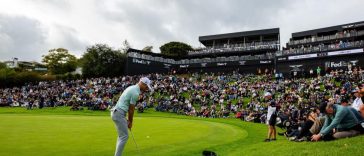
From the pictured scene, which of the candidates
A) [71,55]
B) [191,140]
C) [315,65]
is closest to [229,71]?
[315,65]

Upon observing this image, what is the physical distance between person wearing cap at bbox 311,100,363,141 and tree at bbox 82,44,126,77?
68.1 meters

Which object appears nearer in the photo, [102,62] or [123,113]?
[123,113]

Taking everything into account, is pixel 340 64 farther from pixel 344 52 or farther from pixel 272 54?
pixel 272 54

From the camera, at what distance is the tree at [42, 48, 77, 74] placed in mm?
107562

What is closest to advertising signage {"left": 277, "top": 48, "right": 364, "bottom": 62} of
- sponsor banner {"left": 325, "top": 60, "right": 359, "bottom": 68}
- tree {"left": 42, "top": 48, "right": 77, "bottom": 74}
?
sponsor banner {"left": 325, "top": 60, "right": 359, "bottom": 68}

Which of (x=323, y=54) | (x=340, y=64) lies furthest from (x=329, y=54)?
(x=340, y=64)

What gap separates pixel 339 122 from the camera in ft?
30.7

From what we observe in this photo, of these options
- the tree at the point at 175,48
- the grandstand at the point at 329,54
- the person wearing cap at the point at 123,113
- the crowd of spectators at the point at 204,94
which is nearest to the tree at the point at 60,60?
the tree at the point at 175,48

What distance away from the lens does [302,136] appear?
11.8 metres

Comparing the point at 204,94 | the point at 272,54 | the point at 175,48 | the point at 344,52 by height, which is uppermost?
the point at 175,48

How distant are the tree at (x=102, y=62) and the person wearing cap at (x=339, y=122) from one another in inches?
2681

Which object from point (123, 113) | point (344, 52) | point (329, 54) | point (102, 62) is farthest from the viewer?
point (102, 62)

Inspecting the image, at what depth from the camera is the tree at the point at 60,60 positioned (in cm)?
10756

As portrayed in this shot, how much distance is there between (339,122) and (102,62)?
2792 inches
